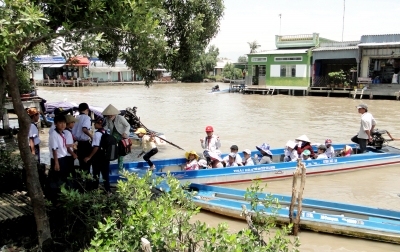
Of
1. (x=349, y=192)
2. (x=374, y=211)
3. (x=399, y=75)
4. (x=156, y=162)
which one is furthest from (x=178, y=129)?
(x=399, y=75)

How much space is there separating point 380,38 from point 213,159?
27829 mm

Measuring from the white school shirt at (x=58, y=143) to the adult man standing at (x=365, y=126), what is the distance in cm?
776

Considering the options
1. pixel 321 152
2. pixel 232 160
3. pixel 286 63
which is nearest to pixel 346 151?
pixel 321 152

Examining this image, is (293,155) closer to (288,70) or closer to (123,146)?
(123,146)

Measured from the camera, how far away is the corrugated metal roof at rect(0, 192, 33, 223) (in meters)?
5.13

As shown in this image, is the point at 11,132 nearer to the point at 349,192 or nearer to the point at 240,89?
the point at 349,192

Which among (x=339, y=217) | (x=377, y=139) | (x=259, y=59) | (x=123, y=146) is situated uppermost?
(x=259, y=59)

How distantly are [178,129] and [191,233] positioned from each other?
1544 cm

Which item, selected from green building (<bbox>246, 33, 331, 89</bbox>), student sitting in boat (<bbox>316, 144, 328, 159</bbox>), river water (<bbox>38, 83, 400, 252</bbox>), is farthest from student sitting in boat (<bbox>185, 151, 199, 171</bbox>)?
green building (<bbox>246, 33, 331, 89</bbox>)

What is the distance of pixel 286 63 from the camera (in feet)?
120

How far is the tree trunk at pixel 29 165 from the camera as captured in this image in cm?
420

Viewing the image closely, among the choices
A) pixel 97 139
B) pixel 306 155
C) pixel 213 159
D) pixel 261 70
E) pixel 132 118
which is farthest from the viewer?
pixel 261 70

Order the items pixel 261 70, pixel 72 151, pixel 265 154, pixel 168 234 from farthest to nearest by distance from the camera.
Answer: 1. pixel 261 70
2. pixel 265 154
3. pixel 72 151
4. pixel 168 234

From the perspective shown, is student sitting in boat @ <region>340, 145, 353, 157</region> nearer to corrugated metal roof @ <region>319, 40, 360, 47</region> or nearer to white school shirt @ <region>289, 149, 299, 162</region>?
white school shirt @ <region>289, 149, 299, 162</region>
